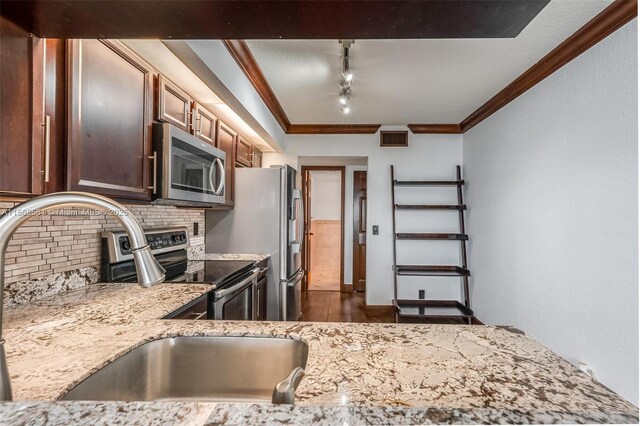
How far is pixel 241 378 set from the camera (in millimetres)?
981

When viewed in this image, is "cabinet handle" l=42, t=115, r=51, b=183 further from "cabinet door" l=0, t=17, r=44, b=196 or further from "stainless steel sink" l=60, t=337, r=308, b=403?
"stainless steel sink" l=60, t=337, r=308, b=403

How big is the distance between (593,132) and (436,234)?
82.8 inches

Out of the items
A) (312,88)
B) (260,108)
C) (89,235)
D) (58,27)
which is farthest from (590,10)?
(89,235)

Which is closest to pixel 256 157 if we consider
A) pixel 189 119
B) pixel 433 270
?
pixel 189 119

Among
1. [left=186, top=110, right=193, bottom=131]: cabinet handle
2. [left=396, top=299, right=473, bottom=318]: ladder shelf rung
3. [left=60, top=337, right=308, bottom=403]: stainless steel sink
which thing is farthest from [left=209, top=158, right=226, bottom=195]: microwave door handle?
[left=396, top=299, right=473, bottom=318]: ladder shelf rung

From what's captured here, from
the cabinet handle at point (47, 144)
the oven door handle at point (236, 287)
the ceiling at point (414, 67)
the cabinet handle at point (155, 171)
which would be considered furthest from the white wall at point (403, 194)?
the cabinet handle at point (47, 144)

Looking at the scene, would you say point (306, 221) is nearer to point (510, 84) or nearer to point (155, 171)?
point (510, 84)

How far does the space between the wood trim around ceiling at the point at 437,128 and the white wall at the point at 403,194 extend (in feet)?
0.23

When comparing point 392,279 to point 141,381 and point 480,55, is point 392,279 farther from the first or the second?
point 141,381

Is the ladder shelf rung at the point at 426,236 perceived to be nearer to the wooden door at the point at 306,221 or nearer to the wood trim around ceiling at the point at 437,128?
the wood trim around ceiling at the point at 437,128

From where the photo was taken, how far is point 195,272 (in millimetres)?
2055

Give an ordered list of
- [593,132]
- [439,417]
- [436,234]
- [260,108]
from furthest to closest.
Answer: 1. [436,234]
2. [260,108]
3. [593,132]
4. [439,417]

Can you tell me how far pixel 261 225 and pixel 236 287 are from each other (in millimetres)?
1003

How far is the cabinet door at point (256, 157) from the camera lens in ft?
11.7
